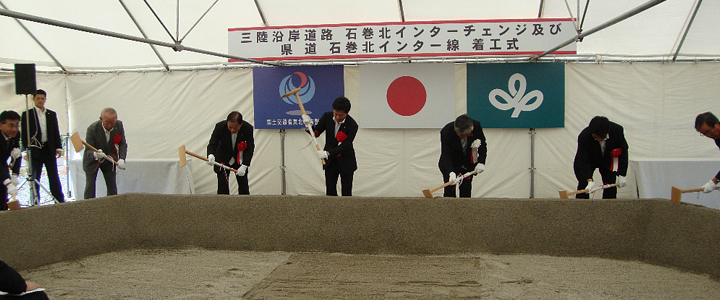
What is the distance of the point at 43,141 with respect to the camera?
552cm

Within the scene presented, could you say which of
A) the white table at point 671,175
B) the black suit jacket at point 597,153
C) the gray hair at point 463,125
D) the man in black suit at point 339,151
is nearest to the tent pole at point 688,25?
the white table at point 671,175

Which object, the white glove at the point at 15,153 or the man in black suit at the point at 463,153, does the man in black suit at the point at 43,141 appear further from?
the man in black suit at the point at 463,153

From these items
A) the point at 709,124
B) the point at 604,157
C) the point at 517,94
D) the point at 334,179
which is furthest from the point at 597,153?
the point at 334,179

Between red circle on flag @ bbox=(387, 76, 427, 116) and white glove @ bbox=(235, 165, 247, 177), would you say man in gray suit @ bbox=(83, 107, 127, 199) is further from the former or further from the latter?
red circle on flag @ bbox=(387, 76, 427, 116)

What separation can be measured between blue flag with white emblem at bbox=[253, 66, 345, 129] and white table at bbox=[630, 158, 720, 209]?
3695 millimetres

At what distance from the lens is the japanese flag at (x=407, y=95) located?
20.3 ft

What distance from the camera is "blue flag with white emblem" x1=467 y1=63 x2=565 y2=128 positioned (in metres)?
6.07

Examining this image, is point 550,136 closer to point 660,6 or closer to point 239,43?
point 660,6

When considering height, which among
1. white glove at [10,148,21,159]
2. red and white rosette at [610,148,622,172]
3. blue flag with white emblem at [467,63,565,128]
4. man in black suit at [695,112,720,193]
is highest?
blue flag with white emblem at [467,63,565,128]

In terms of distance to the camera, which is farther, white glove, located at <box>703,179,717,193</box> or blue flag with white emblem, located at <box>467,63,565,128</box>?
blue flag with white emblem, located at <box>467,63,565,128</box>

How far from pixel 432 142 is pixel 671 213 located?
10.8ft

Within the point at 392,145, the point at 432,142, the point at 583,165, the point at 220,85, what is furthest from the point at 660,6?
the point at 220,85

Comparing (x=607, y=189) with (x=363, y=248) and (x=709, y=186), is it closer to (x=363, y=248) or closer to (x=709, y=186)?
(x=709, y=186)

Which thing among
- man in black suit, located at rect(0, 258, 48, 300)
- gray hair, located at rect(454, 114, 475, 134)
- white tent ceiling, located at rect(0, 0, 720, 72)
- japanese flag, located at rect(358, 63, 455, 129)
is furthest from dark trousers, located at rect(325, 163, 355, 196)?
man in black suit, located at rect(0, 258, 48, 300)
